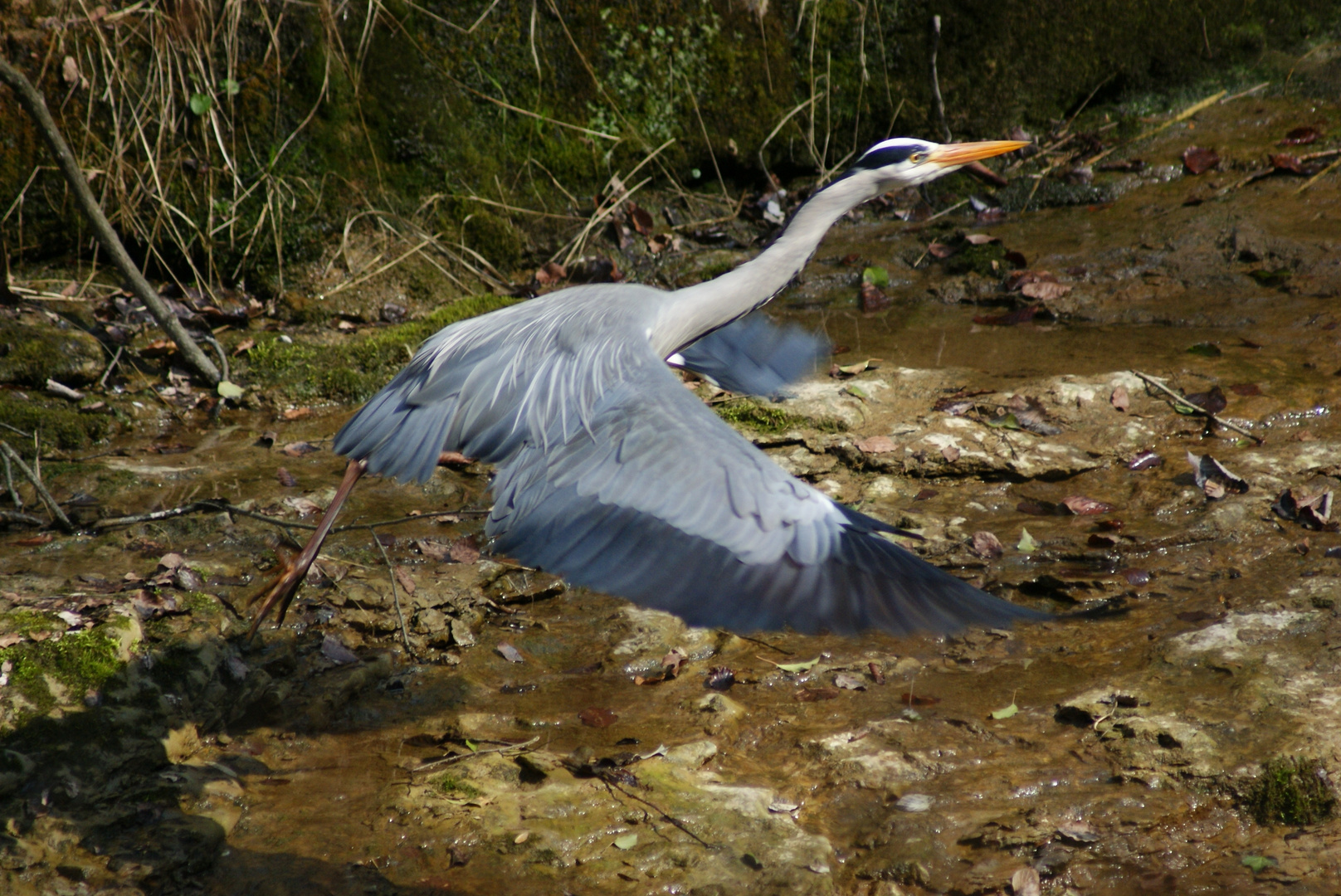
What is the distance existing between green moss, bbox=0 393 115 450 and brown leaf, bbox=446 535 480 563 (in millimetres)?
2125

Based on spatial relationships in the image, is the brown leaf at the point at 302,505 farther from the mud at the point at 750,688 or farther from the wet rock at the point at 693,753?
the wet rock at the point at 693,753

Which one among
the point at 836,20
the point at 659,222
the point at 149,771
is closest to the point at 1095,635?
the point at 149,771

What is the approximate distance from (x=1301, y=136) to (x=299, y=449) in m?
6.68

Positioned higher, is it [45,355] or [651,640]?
[45,355]

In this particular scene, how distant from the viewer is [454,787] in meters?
2.77

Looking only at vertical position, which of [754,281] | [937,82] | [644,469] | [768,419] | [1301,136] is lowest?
[768,419]

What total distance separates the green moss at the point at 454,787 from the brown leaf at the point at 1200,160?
6437 mm

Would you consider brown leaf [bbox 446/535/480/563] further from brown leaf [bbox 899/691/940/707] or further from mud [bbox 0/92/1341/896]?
brown leaf [bbox 899/691/940/707]

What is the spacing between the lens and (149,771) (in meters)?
2.74

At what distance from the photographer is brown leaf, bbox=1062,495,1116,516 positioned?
157 inches

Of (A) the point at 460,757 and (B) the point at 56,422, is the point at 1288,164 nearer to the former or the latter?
(A) the point at 460,757

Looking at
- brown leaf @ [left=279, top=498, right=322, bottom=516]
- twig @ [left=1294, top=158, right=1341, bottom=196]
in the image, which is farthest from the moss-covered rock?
twig @ [left=1294, top=158, right=1341, bottom=196]

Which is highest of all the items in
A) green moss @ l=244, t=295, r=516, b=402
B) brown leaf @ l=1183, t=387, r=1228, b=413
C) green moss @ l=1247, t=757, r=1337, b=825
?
green moss @ l=244, t=295, r=516, b=402

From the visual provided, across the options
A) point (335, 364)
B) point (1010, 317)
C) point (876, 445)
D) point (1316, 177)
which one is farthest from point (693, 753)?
point (1316, 177)
